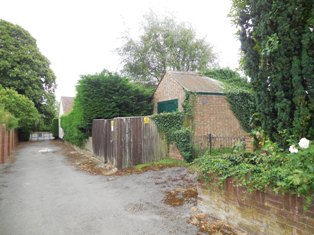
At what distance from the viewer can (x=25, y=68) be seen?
29.8m

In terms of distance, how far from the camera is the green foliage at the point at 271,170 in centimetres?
300

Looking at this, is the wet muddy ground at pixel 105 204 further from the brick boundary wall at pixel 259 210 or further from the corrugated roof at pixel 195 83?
the corrugated roof at pixel 195 83

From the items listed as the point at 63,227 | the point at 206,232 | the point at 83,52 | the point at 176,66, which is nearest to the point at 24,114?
the point at 83,52

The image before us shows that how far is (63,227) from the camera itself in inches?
178

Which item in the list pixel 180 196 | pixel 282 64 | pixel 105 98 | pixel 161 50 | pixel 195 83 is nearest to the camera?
pixel 282 64

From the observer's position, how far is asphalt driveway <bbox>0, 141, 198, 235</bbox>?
4445mm

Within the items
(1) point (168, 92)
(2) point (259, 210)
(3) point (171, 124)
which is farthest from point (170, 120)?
(2) point (259, 210)

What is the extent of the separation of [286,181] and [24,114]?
78.7 feet

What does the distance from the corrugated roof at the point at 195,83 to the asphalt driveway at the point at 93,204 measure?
16.8 feet

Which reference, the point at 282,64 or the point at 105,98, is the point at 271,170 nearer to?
the point at 282,64

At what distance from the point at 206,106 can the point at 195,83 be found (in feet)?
6.10

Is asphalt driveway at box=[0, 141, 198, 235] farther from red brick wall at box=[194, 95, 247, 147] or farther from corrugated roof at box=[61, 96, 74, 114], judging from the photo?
corrugated roof at box=[61, 96, 74, 114]

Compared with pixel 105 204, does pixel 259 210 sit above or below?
above

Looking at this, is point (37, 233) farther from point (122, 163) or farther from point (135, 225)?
point (122, 163)
